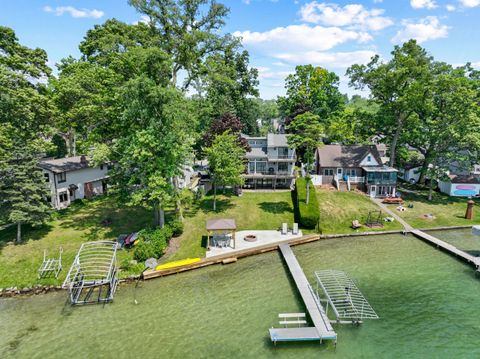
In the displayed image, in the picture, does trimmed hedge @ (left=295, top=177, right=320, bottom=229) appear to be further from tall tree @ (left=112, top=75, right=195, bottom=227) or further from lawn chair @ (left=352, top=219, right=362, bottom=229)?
tall tree @ (left=112, top=75, right=195, bottom=227)

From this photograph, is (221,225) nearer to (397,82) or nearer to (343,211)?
(343,211)

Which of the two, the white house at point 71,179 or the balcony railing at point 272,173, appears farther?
the balcony railing at point 272,173

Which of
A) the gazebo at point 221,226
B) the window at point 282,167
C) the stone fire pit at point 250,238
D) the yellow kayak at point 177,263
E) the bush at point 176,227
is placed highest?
the window at point 282,167

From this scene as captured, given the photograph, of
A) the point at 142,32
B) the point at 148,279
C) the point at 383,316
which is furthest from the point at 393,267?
the point at 142,32

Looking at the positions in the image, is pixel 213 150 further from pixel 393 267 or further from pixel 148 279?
pixel 393 267

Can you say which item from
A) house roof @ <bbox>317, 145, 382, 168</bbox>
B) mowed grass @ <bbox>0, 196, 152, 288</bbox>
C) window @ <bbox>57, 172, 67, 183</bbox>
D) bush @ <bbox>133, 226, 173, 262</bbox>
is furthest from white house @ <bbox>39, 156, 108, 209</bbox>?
house roof @ <bbox>317, 145, 382, 168</bbox>

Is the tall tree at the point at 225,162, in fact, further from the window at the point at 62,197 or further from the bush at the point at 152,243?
the window at the point at 62,197

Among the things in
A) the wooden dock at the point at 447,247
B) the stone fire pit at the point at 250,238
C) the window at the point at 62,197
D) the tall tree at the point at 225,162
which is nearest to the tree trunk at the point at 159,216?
the tall tree at the point at 225,162
